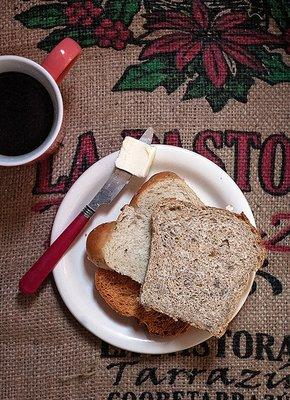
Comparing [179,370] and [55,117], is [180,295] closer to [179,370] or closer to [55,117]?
[179,370]

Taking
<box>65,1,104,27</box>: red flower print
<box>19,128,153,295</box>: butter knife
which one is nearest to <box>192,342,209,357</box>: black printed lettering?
<box>19,128,153,295</box>: butter knife

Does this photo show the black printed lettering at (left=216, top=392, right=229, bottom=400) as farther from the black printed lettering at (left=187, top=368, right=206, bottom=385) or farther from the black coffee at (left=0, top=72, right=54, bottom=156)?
the black coffee at (left=0, top=72, right=54, bottom=156)

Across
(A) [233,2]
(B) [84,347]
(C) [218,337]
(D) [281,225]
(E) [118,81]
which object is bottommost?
(B) [84,347]

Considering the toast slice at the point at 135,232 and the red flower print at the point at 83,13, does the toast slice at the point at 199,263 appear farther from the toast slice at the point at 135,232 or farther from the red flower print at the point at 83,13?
the red flower print at the point at 83,13

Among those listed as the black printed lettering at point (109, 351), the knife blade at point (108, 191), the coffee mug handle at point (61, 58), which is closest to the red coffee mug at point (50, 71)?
the coffee mug handle at point (61, 58)

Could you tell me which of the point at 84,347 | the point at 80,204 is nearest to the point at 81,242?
the point at 80,204

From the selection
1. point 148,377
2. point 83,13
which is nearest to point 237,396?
point 148,377
